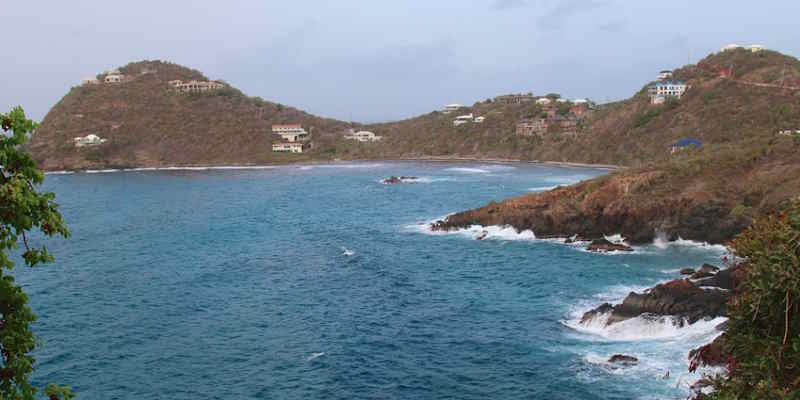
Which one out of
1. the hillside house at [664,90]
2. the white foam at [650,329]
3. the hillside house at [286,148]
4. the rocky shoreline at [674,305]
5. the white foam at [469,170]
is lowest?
the white foam at [650,329]

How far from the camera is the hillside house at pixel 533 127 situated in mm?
183250

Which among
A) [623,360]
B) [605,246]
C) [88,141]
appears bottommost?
[623,360]

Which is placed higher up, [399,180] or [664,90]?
[664,90]

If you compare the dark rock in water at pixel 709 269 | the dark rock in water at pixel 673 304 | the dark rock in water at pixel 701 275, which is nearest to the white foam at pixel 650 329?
the dark rock in water at pixel 673 304

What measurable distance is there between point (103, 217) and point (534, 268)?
203 ft

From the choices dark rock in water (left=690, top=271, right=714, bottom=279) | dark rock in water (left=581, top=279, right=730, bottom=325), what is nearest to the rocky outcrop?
dark rock in water (left=690, top=271, right=714, bottom=279)

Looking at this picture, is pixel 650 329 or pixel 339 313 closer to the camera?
pixel 650 329

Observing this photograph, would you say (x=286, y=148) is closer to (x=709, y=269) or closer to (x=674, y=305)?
(x=709, y=269)

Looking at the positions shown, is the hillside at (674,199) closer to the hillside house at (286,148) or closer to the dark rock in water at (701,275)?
the dark rock in water at (701,275)

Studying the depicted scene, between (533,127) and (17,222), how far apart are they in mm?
180043

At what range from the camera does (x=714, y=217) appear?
2277 inches

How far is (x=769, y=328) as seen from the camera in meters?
17.4

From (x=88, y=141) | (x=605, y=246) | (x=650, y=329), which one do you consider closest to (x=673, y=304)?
(x=650, y=329)

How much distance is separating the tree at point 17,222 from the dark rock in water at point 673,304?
3051 centimetres
